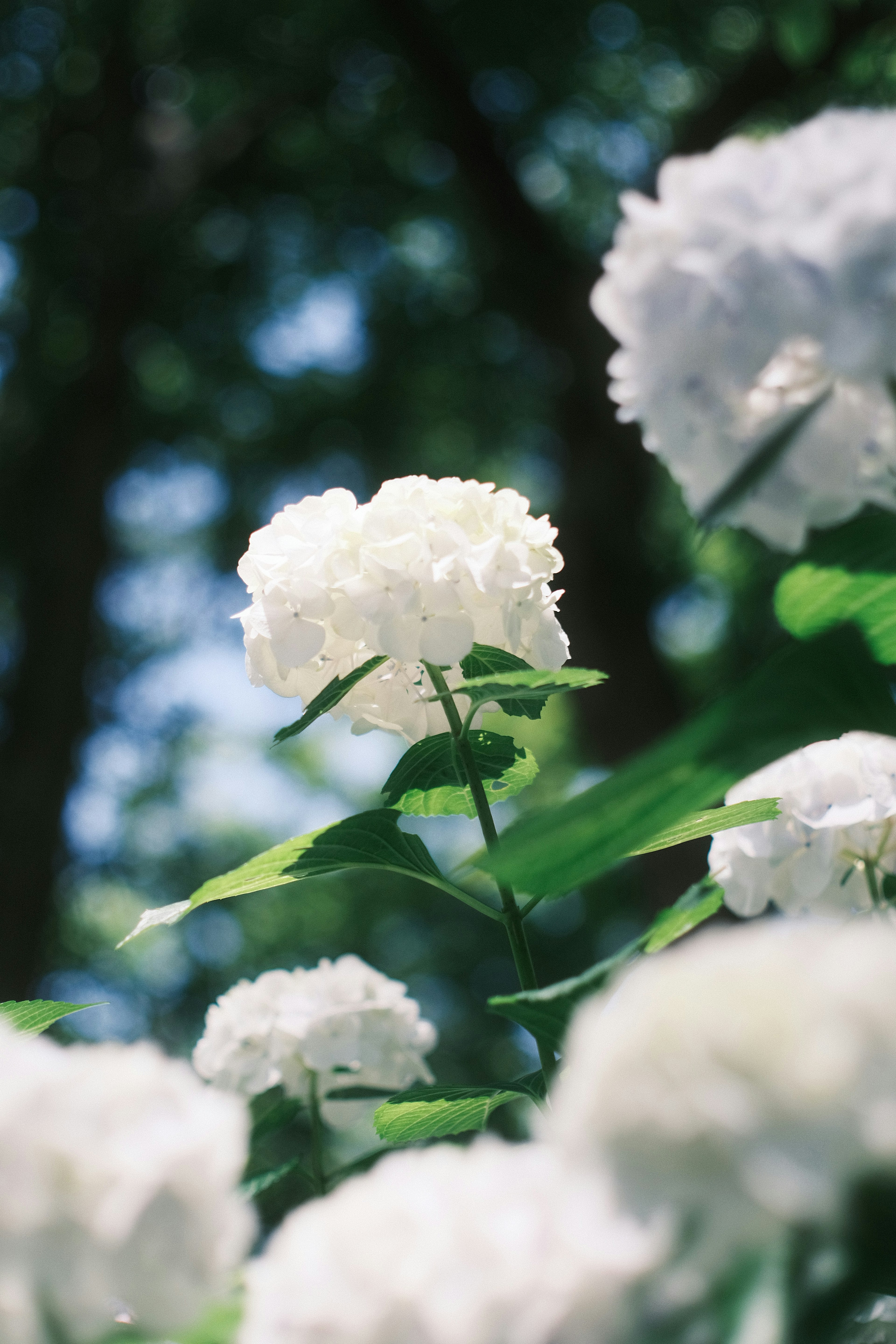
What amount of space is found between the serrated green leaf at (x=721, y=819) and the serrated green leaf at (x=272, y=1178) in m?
0.36

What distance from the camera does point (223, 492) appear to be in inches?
236

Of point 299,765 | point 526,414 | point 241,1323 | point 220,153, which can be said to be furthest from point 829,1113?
point 299,765

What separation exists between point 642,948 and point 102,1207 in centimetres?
26

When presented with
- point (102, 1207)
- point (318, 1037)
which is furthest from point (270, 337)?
point (102, 1207)

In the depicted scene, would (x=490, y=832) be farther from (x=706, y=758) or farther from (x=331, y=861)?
(x=706, y=758)

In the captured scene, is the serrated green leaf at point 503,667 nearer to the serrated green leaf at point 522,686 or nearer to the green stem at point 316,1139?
the serrated green leaf at point 522,686

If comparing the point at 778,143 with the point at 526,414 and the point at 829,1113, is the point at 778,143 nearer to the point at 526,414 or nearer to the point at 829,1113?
the point at 829,1113

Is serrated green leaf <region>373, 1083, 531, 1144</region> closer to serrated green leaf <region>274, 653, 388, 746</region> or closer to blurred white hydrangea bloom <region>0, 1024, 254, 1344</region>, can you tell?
serrated green leaf <region>274, 653, 388, 746</region>

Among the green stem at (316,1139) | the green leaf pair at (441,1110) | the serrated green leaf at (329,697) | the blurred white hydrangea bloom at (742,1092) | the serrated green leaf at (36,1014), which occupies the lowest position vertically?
the green stem at (316,1139)

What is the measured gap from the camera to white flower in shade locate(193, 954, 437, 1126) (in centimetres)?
102

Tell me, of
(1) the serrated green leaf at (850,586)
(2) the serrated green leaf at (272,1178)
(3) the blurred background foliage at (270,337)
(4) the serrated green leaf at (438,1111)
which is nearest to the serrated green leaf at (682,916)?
(1) the serrated green leaf at (850,586)

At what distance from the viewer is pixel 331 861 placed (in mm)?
723

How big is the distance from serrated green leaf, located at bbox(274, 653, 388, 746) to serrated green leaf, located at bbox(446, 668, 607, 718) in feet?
0.17

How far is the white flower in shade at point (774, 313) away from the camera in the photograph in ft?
1.21
